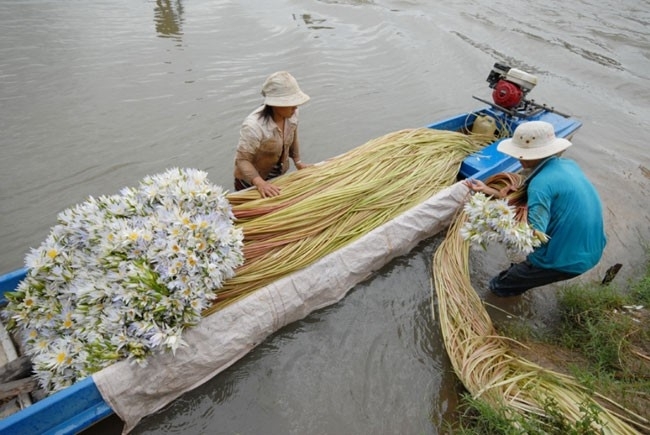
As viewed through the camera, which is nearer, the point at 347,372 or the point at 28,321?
the point at 28,321

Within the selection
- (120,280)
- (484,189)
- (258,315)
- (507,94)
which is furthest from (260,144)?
(507,94)

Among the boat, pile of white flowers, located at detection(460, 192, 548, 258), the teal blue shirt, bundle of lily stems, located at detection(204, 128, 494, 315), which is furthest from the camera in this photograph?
bundle of lily stems, located at detection(204, 128, 494, 315)

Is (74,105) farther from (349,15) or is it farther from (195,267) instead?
(349,15)

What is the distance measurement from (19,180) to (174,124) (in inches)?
74.3

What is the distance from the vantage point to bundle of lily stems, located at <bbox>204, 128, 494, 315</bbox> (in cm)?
259

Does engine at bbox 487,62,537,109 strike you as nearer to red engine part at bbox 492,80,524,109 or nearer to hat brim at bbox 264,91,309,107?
red engine part at bbox 492,80,524,109

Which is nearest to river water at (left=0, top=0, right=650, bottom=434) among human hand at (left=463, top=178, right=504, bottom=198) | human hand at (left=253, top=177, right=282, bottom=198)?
human hand at (left=463, top=178, right=504, bottom=198)

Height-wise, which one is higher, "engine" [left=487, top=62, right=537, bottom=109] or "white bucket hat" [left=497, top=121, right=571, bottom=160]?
"white bucket hat" [left=497, top=121, right=571, bottom=160]

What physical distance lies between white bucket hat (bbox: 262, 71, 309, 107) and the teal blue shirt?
1.68 metres

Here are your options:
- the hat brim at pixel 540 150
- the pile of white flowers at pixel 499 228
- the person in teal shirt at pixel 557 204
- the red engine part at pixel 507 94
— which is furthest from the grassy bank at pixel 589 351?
the red engine part at pixel 507 94

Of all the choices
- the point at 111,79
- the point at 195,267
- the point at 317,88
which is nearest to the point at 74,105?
the point at 111,79

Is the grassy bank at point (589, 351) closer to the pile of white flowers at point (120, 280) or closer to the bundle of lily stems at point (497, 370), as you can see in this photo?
the bundle of lily stems at point (497, 370)

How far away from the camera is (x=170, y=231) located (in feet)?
6.74

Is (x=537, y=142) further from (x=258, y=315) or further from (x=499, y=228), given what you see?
(x=258, y=315)
